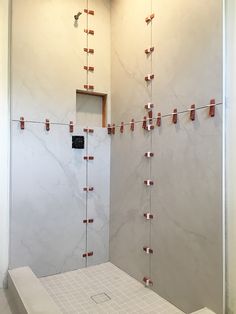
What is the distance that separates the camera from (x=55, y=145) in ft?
9.65

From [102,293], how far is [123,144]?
1581mm

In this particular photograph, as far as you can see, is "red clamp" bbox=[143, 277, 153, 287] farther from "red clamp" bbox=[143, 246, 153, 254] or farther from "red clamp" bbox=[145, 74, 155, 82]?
"red clamp" bbox=[145, 74, 155, 82]

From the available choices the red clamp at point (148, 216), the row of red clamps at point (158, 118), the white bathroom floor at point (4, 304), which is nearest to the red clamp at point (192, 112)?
the row of red clamps at point (158, 118)

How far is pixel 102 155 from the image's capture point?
326 cm

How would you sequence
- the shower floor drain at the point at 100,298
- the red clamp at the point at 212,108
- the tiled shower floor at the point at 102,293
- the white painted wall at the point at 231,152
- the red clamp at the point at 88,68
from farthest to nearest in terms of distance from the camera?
1. the red clamp at the point at 88,68
2. the shower floor drain at the point at 100,298
3. the tiled shower floor at the point at 102,293
4. the red clamp at the point at 212,108
5. the white painted wall at the point at 231,152

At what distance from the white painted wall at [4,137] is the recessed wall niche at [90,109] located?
83 cm

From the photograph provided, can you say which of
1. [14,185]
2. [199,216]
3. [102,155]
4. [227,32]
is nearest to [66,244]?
[14,185]

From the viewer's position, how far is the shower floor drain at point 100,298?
7.78 ft

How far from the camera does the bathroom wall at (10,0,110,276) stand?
2.74 m

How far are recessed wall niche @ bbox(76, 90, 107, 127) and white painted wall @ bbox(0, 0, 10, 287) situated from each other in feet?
2.71

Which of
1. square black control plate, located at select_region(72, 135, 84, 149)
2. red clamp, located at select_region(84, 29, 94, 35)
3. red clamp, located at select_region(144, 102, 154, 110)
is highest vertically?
red clamp, located at select_region(84, 29, 94, 35)

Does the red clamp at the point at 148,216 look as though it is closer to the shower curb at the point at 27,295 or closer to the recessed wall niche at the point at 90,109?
the shower curb at the point at 27,295

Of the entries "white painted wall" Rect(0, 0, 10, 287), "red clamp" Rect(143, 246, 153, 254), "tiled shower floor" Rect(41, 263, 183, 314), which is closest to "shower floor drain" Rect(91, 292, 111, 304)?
"tiled shower floor" Rect(41, 263, 183, 314)

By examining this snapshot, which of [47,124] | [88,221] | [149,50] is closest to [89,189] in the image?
[88,221]
